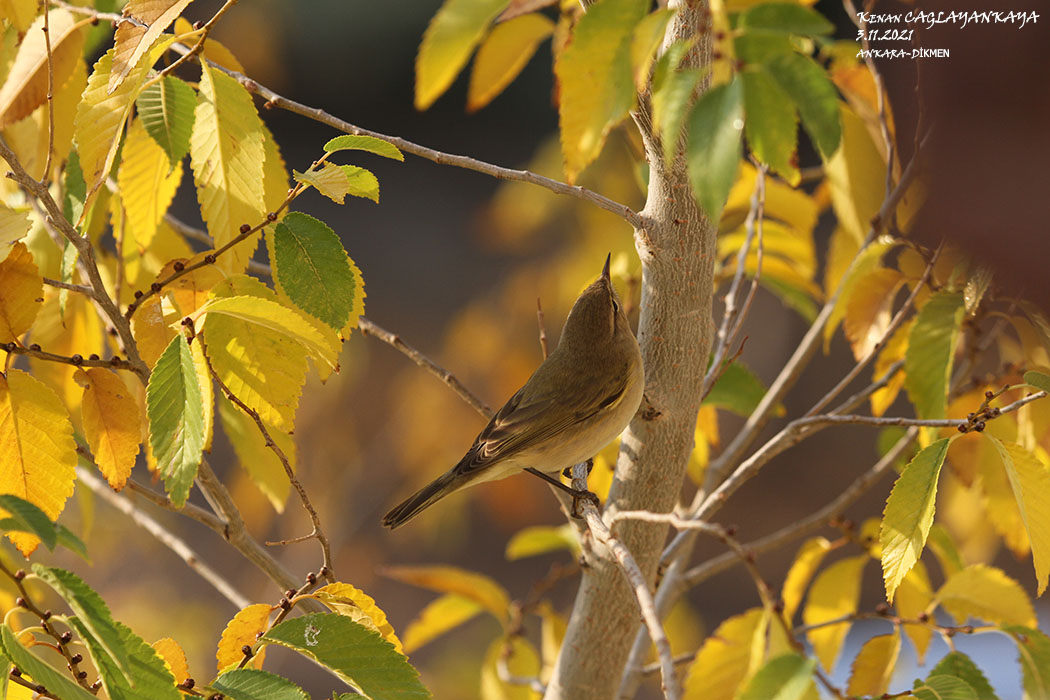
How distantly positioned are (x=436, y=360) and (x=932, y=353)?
3.80 m

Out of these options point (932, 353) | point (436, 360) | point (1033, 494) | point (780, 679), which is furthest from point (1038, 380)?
point (436, 360)

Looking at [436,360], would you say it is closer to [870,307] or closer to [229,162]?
[870,307]

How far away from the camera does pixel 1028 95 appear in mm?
737

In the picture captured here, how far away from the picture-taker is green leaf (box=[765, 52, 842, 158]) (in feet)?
2.22

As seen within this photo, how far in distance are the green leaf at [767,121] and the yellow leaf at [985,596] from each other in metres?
0.91

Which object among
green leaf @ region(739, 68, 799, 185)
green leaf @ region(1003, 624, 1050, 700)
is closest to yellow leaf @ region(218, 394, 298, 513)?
green leaf @ region(739, 68, 799, 185)

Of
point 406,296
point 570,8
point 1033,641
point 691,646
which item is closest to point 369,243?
point 406,296

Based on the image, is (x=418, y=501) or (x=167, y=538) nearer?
(x=167, y=538)

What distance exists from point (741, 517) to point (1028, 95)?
4399mm

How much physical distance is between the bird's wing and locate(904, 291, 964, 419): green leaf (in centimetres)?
58

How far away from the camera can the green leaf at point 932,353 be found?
1271mm

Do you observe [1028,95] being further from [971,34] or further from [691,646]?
[691,646]

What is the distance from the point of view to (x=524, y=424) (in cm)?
177

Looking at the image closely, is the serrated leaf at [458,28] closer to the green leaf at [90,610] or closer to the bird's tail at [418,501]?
the green leaf at [90,610]
